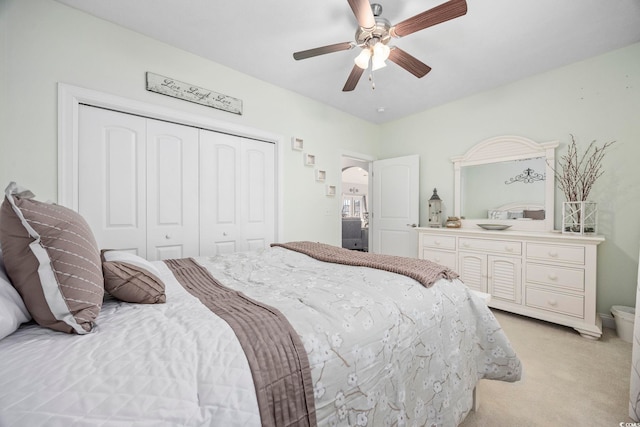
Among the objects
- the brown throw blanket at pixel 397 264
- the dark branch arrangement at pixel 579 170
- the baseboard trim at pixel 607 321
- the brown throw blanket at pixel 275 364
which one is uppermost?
the dark branch arrangement at pixel 579 170

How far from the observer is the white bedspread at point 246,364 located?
539 mm

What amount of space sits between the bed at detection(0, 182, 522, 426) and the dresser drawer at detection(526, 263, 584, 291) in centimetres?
163

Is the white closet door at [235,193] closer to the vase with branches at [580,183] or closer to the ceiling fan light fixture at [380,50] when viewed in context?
the ceiling fan light fixture at [380,50]

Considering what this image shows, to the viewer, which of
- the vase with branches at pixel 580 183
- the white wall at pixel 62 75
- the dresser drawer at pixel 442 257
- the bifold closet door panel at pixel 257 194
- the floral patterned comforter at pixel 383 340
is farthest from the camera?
the dresser drawer at pixel 442 257

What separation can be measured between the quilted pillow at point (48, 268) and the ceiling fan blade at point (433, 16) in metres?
2.05

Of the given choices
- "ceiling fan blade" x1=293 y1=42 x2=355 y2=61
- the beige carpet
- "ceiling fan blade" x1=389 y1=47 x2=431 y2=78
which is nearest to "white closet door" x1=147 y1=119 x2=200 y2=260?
"ceiling fan blade" x1=293 y1=42 x2=355 y2=61

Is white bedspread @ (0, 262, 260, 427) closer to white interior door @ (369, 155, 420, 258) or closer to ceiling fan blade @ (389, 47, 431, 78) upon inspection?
ceiling fan blade @ (389, 47, 431, 78)

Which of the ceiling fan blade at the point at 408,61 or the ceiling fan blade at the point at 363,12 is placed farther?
the ceiling fan blade at the point at 408,61

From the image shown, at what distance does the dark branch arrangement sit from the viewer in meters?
2.55

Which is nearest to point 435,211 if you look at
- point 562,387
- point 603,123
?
point 603,123

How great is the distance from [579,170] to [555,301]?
4.45 feet

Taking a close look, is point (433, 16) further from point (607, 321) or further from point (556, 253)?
point (607, 321)

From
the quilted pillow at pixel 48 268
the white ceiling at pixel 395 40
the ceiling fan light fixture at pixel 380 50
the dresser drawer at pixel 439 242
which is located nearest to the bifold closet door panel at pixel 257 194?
the white ceiling at pixel 395 40

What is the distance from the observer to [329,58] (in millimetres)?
2562
